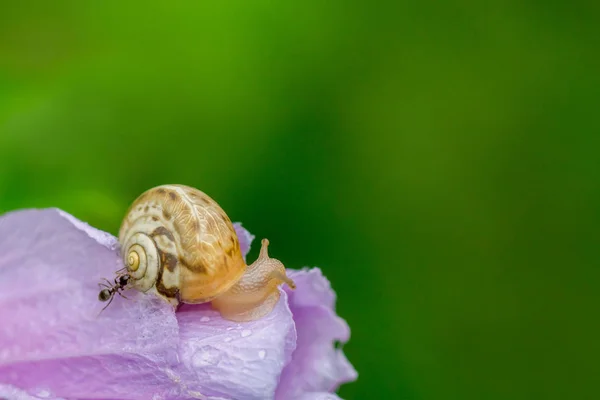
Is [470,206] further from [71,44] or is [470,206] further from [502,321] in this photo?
[71,44]

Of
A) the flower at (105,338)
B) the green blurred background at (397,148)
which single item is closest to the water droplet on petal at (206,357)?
the flower at (105,338)

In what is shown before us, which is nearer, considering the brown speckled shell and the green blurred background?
the brown speckled shell

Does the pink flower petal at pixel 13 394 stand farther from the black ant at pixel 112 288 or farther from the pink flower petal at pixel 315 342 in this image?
the pink flower petal at pixel 315 342

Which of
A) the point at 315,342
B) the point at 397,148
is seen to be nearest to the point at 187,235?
the point at 315,342

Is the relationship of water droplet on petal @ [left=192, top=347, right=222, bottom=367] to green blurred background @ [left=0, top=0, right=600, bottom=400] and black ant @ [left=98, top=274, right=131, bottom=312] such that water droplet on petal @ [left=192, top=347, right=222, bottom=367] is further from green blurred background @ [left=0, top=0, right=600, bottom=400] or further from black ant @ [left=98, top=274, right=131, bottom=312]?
green blurred background @ [left=0, top=0, right=600, bottom=400]

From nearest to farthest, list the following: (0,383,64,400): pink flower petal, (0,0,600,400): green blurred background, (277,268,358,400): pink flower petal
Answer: (0,383,64,400): pink flower petal → (277,268,358,400): pink flower petal → (0,0,600,400): green blurred background

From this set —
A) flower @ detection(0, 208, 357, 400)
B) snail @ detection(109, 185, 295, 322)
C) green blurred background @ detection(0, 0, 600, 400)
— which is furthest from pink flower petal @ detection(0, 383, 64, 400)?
green blurred background @ detection(0, 0, 600, 400)
